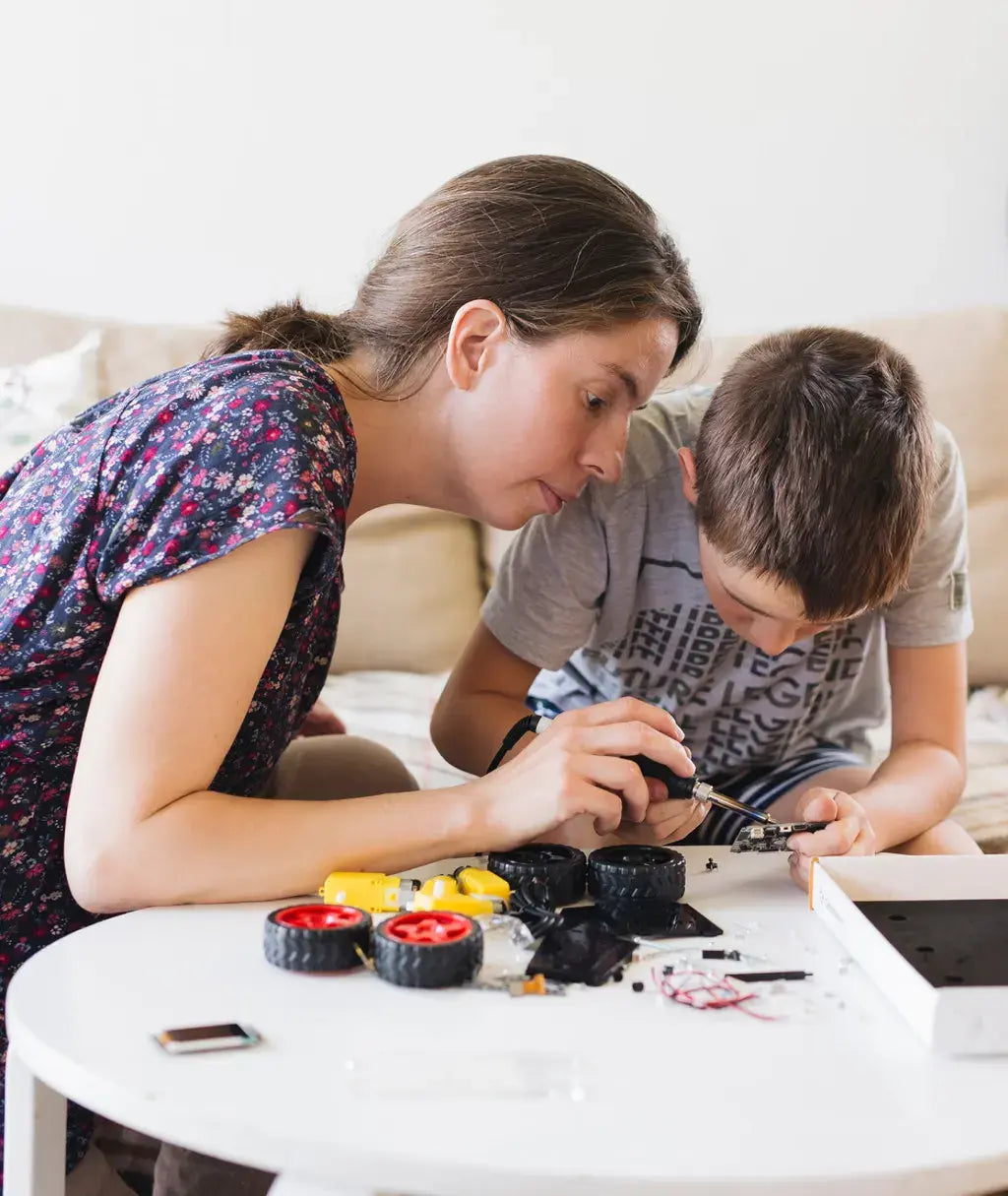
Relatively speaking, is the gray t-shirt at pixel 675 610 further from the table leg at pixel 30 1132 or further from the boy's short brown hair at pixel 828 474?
the table leg at pixel 30 1132

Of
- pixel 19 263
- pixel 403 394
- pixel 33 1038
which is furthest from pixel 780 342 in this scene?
pixel 19 263

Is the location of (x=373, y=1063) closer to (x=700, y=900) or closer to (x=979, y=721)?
(x=700, y=900)

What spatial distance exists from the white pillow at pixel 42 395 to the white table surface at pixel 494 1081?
1.14 meters

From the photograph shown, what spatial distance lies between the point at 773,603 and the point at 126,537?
485 millimetres

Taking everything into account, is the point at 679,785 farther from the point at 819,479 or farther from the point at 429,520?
the point at 429,520

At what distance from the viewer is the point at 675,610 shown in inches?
47.2

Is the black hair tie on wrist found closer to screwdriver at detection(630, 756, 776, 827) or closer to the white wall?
screwdriver at detection(630, 756, 776, 827)

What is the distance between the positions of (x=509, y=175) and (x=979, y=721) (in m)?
1.09

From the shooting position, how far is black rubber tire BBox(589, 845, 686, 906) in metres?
0.75

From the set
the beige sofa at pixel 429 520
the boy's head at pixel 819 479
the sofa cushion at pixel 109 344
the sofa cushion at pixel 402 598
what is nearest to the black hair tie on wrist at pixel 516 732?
the boy's head at pixel 819 479

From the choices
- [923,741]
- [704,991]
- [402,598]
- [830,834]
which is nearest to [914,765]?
[923,741]

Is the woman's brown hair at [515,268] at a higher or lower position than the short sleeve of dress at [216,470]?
higher

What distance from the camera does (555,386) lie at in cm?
98

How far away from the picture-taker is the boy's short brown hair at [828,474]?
36.4 inches
